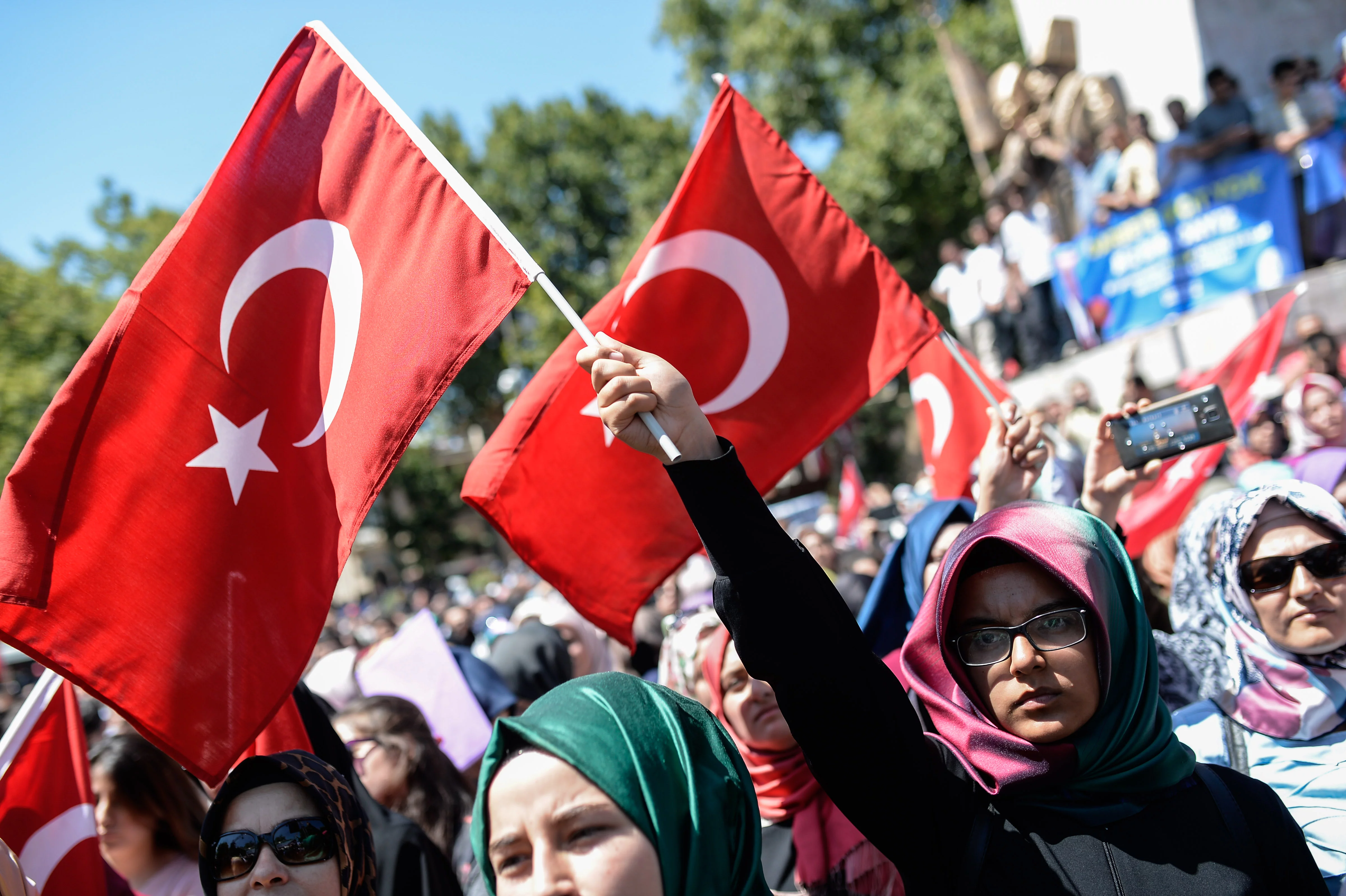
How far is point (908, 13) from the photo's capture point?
2328 cm

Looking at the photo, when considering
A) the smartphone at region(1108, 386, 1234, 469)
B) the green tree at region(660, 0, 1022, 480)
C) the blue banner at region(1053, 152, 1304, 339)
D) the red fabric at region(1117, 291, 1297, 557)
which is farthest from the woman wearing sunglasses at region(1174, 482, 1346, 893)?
the green tree at region(660, 0, 1022, 480)

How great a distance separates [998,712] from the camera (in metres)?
1.71

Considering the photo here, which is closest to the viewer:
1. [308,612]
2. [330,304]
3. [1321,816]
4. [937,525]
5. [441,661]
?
[1321,816]

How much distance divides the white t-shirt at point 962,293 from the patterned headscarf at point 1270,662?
9177 mm

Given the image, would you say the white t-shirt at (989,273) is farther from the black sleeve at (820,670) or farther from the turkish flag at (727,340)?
the black sleeve at (820,670)

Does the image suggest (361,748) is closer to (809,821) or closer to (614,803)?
(809,821)

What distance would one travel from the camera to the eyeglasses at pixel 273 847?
2074mm

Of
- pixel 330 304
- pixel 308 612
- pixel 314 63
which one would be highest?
pixel 314 63

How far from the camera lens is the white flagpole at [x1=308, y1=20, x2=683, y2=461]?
2283 millimetres

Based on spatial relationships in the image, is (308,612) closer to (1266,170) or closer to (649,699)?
(649,699)

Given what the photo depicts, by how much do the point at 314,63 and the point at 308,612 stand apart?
1511 mm

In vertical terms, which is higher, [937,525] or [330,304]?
[330,304]

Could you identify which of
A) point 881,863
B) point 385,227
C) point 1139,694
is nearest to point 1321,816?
point 1139,694

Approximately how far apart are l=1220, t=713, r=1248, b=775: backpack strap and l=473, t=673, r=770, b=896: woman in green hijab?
1.24m
